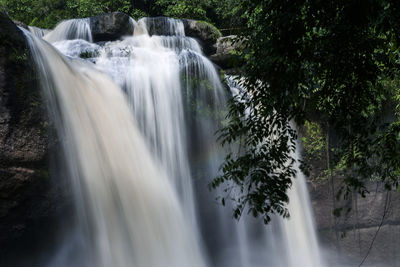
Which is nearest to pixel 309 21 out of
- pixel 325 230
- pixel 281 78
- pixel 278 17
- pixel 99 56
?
pixel 278 17

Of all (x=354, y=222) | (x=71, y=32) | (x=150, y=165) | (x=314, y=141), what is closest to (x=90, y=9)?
(x=71, y=32)

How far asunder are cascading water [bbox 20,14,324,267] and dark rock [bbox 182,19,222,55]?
321cm

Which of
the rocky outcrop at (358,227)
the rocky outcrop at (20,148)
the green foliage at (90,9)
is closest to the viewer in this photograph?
the rocky outcrop at (20,148)

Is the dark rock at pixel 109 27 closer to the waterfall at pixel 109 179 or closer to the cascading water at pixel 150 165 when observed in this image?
the cascading water at pixel 150 165

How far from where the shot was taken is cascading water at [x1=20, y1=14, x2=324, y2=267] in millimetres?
5285

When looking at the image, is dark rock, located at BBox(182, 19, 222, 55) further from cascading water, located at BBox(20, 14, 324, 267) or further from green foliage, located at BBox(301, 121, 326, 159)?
green foliage, located at BBox(301, 121, 326, 159)

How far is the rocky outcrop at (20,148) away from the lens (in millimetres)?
4555

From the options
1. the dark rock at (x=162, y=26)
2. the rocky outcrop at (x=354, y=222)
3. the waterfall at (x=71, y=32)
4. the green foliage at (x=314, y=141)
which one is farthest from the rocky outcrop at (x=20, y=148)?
the dark rock at (x=162, y=26)

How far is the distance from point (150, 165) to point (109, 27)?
20.6 feet

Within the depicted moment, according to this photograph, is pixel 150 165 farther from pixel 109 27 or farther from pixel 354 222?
pixel 109 27

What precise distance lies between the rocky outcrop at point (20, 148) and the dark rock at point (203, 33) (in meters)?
6.97

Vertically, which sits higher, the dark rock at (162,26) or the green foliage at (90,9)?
the green foliage at (90,9)

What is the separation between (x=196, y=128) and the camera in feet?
24.0

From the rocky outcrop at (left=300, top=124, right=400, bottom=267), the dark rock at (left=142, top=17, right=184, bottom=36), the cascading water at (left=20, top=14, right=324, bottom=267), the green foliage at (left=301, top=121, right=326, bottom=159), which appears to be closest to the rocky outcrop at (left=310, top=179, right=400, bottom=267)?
the rocky outcrop at (left=300, top=124, right=400, bottom=267)
